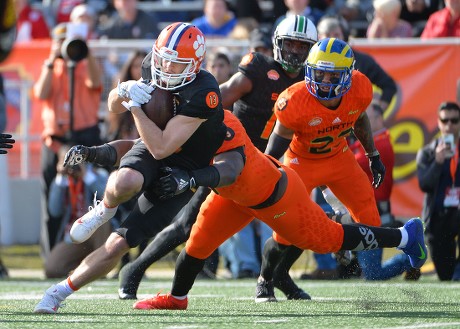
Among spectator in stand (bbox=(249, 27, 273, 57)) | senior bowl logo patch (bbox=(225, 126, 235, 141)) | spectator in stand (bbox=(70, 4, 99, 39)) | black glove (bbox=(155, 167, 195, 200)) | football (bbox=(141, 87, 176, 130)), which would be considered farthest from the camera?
spectator in stand (bbox=(70, 4, 99, 39))

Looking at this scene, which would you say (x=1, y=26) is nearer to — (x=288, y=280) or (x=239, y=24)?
(x=288, y=280)

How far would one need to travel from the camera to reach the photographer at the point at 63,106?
33.8 feet

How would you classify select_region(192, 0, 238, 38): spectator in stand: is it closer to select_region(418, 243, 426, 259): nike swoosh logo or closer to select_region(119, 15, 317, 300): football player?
select_region(119, 15, 317, 300): football player

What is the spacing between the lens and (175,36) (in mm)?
6141

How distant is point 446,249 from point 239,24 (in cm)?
376

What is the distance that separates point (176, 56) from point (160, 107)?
0.95 ft

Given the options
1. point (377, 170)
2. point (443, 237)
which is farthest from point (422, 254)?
point (443, 237)

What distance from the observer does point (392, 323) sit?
5.82 m

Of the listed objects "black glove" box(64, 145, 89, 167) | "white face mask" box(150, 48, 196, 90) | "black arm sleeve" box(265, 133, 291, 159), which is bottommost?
"black arm sleeve" box(265, 133, 291, 159)

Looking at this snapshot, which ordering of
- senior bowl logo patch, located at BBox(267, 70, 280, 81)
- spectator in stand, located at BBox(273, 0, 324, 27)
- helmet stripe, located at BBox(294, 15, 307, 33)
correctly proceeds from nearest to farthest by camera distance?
helmet stripe, located at BBox(294, 15, 307, 33)
senior bowl logo patch, located at BBox(267, 70, 280, 81)
spectator in stand, located at BBox(273, 0, 324, 27)

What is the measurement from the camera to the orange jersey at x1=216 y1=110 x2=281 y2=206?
6.09 metres

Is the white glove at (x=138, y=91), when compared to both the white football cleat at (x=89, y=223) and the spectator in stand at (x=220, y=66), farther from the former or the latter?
the spectator in stand at (x=220, y=66)

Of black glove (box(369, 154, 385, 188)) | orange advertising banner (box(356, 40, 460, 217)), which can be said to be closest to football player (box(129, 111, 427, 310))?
black glove (box(369, 154, 385, 188))

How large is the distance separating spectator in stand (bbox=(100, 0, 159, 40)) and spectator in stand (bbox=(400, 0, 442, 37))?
9.09 feet
